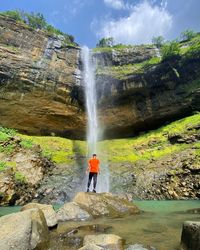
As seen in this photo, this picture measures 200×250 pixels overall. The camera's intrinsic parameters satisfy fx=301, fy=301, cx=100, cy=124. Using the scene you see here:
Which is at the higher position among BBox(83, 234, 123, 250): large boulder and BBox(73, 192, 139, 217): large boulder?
BBox(73, 192, 139, 217): large boulder

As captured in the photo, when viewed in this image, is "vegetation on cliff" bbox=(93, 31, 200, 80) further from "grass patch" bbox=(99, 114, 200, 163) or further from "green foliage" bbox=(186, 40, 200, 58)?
"grass patch" bbox=(99, 114, 200, 163)

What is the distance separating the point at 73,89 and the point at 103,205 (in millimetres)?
21831

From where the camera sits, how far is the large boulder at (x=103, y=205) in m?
11.7

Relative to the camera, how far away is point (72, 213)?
425 inches

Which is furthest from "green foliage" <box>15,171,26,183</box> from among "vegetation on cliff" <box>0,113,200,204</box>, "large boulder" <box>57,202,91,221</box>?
"large boulder" <box>57,202,91,221</box>

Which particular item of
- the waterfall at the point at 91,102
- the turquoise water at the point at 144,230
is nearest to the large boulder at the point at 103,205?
the turquoise water at the point at 144,230

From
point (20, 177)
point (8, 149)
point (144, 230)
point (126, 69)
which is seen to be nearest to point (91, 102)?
point (126, 69)

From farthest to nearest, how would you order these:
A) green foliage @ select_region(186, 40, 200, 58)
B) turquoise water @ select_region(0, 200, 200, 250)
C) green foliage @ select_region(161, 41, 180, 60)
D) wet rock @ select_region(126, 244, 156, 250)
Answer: green foliage @ select_region(161, 41, 180, 60) < green foliage @ select_region(186, 40, 200, 58) < turquoise water @ select_region(0, 200, 200, 250) < wet rock @ select_region(126, 244, 156, 250)

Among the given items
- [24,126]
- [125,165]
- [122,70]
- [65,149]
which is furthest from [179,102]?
[24,126]

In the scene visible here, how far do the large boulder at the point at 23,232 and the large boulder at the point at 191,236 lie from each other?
10.3 feet

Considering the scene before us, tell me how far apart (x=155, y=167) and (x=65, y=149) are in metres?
9.96

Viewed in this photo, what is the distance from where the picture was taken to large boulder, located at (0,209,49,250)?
246 inches

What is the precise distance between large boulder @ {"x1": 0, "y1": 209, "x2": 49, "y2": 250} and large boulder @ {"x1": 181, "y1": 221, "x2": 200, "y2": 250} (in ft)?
10.3

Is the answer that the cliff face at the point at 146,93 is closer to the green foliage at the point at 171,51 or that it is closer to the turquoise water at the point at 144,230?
the green foliage at the point at 171,51
